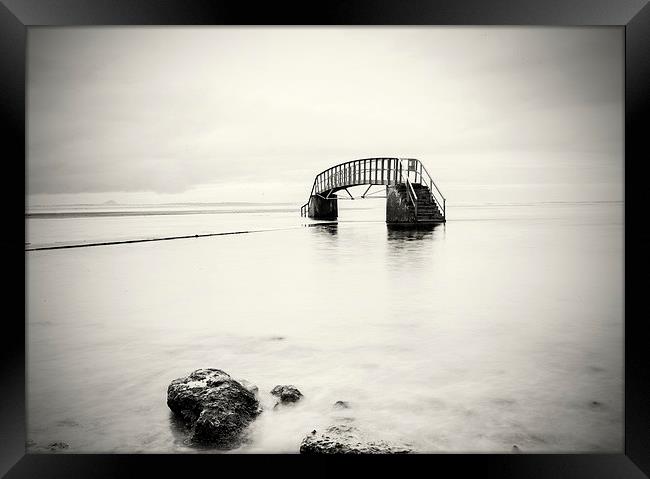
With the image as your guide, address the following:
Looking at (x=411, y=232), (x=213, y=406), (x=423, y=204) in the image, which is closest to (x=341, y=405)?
(x=213, y=406)

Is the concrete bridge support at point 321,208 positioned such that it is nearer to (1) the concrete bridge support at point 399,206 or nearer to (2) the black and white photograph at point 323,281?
(1) the concrete bridge support at point 399,206

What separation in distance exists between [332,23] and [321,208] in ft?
66.2

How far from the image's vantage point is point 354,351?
11.6ft

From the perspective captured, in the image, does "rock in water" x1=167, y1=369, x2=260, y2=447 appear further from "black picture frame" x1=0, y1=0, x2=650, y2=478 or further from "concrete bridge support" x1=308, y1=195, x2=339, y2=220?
"concrete bridge support" x1=308, y1=195, x2=339, y2=220

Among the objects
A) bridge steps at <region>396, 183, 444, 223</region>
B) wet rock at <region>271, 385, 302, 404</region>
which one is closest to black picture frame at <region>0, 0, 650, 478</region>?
wet rock at <region>271, 385, 302, 404</region>

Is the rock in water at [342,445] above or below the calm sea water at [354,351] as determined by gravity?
below

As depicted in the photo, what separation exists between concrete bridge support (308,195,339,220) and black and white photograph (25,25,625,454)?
15.7 m

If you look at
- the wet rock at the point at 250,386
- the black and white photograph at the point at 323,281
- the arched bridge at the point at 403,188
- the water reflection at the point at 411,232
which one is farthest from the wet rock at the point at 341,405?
the arched bridge at the point at 403,188

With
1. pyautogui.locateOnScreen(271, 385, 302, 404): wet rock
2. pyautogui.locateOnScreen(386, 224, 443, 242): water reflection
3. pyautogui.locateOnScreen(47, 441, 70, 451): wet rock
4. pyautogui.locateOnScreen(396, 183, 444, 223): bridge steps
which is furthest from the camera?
pyautogui.locateOnScreen(396, 183, 444, 223): bridge steps

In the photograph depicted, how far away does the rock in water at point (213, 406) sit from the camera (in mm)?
2170

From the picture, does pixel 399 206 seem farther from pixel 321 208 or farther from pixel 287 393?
pixel 287 393

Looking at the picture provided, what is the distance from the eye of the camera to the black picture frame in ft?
6.98

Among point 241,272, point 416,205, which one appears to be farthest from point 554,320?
point 416,205

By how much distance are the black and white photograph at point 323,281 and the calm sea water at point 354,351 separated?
0.06 ft
